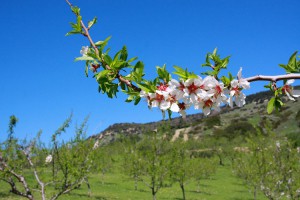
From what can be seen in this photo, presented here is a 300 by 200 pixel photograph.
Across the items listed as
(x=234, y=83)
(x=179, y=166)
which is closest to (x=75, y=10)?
(x=234, y=83)

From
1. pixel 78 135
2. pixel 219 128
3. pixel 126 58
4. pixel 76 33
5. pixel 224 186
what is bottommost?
pixel 224 186

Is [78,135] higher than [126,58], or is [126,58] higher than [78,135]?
[78,135]

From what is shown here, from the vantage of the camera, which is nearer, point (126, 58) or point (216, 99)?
point (216, 99)

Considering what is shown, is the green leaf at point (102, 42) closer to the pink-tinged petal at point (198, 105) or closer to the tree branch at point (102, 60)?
the tree branch at point (102, 60)

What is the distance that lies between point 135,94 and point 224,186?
99.7 feet

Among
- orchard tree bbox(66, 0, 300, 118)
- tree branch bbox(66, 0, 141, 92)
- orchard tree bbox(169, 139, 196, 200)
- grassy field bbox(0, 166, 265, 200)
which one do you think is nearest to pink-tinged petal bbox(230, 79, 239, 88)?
orchard tree bbox(66, 0, 300, 118)

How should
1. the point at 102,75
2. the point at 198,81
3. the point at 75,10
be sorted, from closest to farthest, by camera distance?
the point at 198,81 < the point at 102,75 < the point at 75,10

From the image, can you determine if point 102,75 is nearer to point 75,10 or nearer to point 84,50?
point 84,50

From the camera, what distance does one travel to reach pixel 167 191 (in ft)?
90.8

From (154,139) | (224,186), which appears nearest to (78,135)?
(154,139)

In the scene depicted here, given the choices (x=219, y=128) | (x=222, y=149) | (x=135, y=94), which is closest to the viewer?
(x=135, y=94)

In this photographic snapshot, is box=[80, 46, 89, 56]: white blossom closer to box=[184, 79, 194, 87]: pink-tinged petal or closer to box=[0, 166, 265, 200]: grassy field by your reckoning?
box=[184, 79, 194, 87]: pink-tinged petal

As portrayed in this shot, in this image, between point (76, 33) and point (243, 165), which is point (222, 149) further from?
point (76, 33)

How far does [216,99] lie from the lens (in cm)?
161
